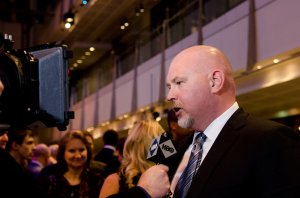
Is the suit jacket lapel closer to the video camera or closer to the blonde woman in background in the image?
the video camera

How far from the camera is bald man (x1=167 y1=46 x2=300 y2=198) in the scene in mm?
1441

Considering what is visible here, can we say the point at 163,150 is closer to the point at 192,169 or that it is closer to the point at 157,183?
the point at 157,183

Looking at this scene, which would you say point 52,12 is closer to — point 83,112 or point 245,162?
point 83,112

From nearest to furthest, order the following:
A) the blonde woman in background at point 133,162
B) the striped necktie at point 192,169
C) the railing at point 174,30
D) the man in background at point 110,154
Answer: the striped necktie at point 192,169 < the blonde woman in background at point 133,162 < the man in background at point 110,154 < the railing at point 174,30

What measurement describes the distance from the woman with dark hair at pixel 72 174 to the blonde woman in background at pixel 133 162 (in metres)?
0.59

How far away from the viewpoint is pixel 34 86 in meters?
1.60

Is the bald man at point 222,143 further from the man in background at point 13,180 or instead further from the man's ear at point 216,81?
the man in background at point 13,180

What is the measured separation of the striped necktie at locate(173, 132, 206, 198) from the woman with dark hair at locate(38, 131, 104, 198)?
1.56m

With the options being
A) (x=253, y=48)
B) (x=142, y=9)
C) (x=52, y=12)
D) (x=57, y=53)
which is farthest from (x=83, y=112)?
(x=57, y=53)

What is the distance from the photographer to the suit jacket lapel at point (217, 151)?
5.01ft

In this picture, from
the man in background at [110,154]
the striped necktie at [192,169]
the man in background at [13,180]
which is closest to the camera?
the man in background at [13,180]

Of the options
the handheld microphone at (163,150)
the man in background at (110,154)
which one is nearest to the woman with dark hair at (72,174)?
the man in background at (110,154)

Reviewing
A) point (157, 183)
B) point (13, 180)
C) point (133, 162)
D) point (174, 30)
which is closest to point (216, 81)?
point (157, 183)

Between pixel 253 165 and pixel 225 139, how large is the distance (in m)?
0.15
